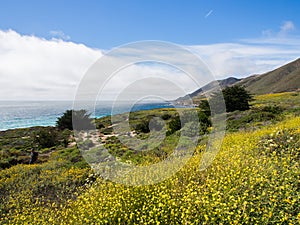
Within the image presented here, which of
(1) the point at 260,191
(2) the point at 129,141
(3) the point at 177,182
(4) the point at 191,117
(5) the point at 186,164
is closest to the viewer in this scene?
(1) the point at 260,191

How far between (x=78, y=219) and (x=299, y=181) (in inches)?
172

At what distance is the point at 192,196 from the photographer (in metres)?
4.73

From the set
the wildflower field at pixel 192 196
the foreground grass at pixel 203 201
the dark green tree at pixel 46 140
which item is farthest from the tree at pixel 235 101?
the foreground grass at pixel 203 201

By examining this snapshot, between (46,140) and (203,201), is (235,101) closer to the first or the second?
(46,140)

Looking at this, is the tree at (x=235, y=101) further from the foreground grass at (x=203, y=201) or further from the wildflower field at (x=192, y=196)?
the foreground grass at (x=203, y=201)

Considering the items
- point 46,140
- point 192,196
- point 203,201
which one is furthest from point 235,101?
point 203,201

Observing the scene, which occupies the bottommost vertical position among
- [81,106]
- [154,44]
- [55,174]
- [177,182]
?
[55,174]

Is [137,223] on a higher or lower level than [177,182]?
lower

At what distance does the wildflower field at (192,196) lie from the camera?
14.4 ft

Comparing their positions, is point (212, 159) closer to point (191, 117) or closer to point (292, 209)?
point (292, 209)

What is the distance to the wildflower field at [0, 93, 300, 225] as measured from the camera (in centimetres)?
438

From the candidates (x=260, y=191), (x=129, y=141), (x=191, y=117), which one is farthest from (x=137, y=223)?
(x=191, y=117)

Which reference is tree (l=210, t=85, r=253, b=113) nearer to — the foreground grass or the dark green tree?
the dark green tree

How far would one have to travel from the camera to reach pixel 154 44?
6.18 meters
